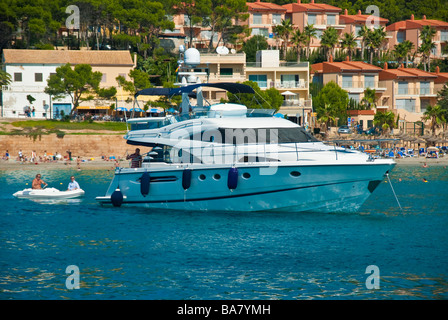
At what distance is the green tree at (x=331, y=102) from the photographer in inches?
2810

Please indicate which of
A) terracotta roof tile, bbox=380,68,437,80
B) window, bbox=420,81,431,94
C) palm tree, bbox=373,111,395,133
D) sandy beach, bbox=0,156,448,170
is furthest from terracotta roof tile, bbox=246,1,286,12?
sandy beach, bbox=0,156,448,170

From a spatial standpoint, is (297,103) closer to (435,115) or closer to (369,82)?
(369,82)

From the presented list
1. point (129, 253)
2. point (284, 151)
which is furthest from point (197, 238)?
point (284, 151)

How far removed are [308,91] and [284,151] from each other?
5234 cm

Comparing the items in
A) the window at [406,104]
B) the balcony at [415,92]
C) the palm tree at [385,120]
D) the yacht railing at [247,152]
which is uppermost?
the balcony at [415,92]

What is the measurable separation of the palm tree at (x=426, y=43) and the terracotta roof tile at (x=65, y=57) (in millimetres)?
42423

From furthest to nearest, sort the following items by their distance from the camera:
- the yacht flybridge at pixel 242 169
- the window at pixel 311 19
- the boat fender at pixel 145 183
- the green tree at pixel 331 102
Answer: the window at pixel 311 19, the green tree at pixel 331 102, the boat fender at pixel 145 183, the yacht flybridge at pixel 242 169

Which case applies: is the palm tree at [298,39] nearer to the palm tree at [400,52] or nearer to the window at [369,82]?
the window at [369,82]

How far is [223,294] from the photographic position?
18516 mm

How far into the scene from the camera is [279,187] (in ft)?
85.8

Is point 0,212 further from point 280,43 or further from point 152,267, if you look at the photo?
point 280,43

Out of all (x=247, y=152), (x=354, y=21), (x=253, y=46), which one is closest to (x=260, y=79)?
(x=253, y=46)

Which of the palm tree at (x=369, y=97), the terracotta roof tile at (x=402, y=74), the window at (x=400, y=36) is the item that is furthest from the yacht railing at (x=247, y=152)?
the window at (x=400, y=36)

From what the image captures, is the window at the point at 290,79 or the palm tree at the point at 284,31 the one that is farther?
the palm tree at the point at 284,31
